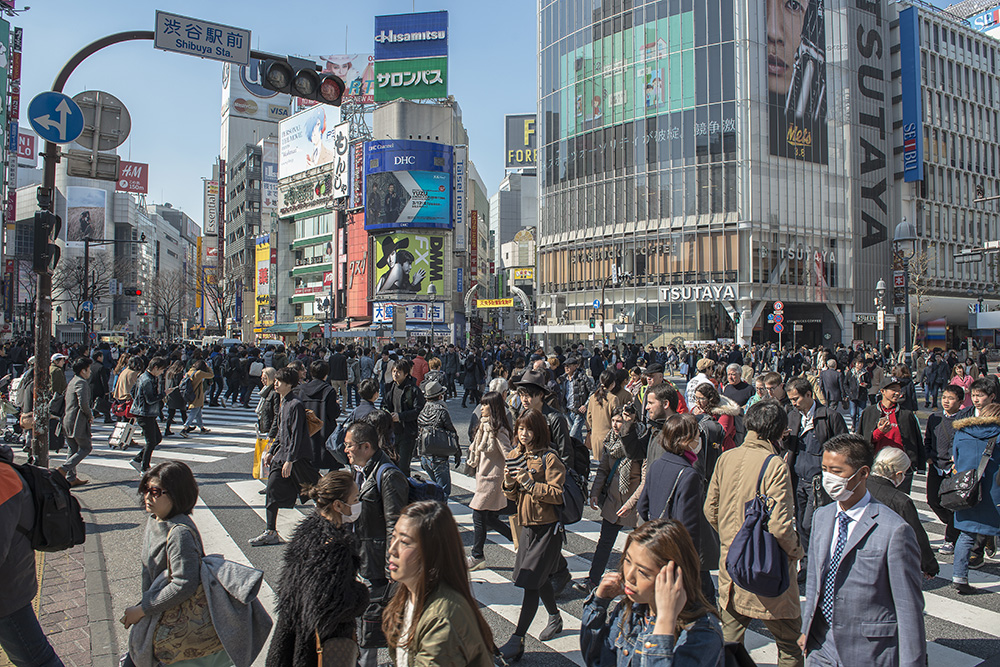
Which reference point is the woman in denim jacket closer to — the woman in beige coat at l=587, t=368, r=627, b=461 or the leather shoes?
the leather shoes

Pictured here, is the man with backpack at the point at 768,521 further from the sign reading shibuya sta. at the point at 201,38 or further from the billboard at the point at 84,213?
the billboard at the point at 84,213

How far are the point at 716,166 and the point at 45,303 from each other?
156ft

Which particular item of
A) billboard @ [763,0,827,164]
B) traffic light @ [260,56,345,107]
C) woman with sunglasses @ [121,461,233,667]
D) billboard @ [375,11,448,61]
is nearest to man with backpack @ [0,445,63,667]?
woman with sunglasses @ [121,461,233,667]

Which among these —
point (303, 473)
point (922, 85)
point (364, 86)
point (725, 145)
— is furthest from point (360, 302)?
point (303, 473)

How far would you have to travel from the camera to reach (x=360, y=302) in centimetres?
6231

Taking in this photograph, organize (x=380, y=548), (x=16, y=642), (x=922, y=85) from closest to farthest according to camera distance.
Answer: (x=16, y=642), (x=380, y=548), (x=922, y=85)

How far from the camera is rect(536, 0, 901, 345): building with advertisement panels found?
48.2 metres

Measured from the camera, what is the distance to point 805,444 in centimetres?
628

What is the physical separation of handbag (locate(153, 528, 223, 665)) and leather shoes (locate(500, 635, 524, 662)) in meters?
1.96

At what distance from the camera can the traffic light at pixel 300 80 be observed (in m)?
8.16

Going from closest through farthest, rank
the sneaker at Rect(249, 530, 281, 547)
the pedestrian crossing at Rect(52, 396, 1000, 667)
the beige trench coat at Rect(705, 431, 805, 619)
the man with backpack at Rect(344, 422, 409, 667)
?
the beige trench coat at Rect(705, 431, 805, 619)
the man with backpack at Rect(344, 422, 409, 667)
the pedestrian crossing at Rect(52, 396, 1000, 667)
the sneaker at Rect(249, 530, 281, 547)

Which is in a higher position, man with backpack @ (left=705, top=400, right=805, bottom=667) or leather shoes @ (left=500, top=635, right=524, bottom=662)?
man with backpack @ (left=705, top=400, right=805, bottom=667)

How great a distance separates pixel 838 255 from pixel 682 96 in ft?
56.8

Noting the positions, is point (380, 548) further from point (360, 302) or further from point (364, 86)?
point (364, 86)
